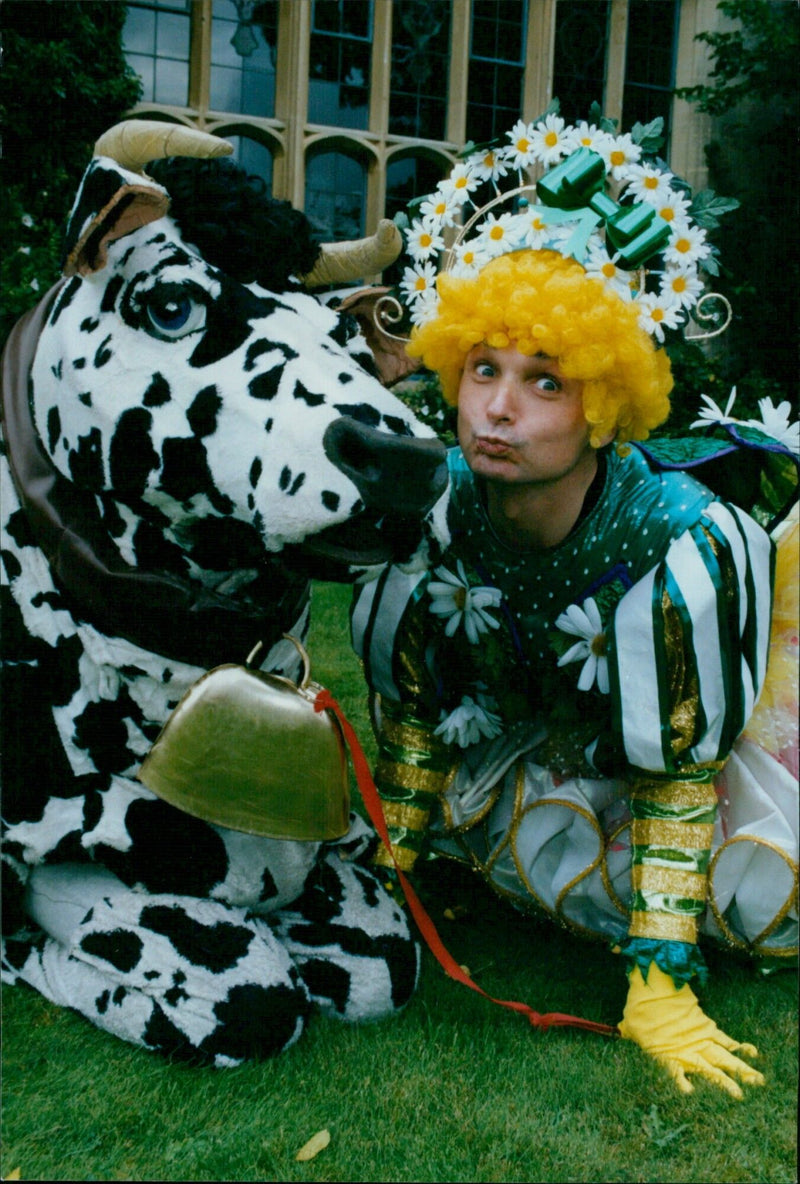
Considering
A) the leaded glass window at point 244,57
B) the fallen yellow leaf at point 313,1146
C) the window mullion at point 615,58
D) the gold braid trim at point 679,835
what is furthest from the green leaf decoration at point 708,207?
the leaded glass window at point 244,57

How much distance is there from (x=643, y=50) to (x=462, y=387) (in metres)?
8.13

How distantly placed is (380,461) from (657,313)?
87cm

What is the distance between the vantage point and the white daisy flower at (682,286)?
7.34 ft

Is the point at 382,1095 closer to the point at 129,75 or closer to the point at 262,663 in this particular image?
the point at 262,663

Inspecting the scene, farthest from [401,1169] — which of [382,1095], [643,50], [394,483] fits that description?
[643,50]

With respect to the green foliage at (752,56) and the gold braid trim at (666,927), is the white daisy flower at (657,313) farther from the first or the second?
the green foliage at (752,56)

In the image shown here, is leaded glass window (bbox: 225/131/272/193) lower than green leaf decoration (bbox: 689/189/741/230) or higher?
higher

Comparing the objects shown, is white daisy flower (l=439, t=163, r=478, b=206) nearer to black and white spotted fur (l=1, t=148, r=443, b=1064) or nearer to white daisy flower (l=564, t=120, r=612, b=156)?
white daisy flower (l=564, t=120, r=612, b=156)

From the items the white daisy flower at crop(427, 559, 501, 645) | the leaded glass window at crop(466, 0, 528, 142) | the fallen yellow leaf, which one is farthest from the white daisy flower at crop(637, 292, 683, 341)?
the leaded glass window at crop(466, 0, 528, 142)

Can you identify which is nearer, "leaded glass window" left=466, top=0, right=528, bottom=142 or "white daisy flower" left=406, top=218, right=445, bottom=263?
"white daisy flower" left=406, top=218, right=445, bottom=263

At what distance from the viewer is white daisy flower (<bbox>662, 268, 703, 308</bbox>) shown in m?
2.24

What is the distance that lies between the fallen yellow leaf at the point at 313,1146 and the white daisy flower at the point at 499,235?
1.67 m

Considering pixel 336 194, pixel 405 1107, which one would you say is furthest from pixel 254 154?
pixel 405 1107

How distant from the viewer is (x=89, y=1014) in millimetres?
1986
